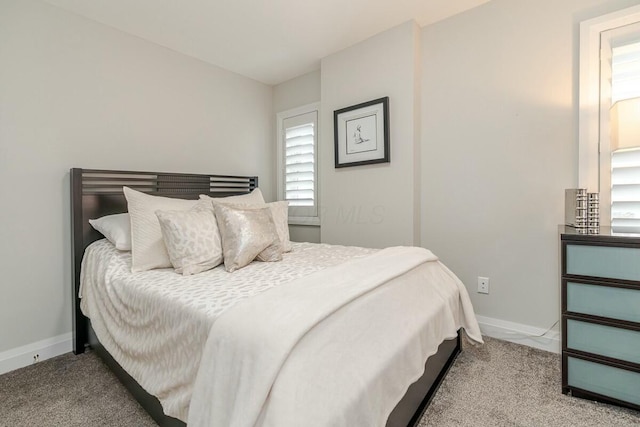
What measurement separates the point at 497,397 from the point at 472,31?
248cm

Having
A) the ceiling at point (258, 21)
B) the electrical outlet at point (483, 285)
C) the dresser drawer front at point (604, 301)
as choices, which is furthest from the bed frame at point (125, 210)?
the ceiling at point (258, 21)

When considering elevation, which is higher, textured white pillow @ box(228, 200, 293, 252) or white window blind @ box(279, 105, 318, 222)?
white window blind @ box(279, 105, 318, 222)

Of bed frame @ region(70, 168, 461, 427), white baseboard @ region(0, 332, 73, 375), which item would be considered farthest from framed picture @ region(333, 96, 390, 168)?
white baseboard @ region(0, 332, 73, 375)

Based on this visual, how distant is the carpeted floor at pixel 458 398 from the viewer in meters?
1.43

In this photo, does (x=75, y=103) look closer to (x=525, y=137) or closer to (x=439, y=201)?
(x=439, y=201)

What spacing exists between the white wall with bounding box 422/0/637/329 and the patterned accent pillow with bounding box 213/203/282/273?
140 cm

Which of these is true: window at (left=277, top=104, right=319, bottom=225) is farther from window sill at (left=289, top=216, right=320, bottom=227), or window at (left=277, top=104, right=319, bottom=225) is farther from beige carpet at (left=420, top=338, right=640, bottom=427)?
beige carpet at (left=420, top=338, right=640, bottom=427)

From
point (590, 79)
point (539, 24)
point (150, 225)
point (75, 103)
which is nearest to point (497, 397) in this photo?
point (590, 79)

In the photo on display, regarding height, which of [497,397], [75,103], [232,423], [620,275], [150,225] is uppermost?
[75,103]

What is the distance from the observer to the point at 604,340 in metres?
1.47

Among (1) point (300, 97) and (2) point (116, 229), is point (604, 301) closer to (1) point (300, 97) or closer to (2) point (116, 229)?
(2) point (116, 229)

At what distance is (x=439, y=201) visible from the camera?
8.30 ft

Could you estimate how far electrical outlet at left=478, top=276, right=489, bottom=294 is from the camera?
91.4 inches

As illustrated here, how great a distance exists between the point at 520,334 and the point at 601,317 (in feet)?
2.58
